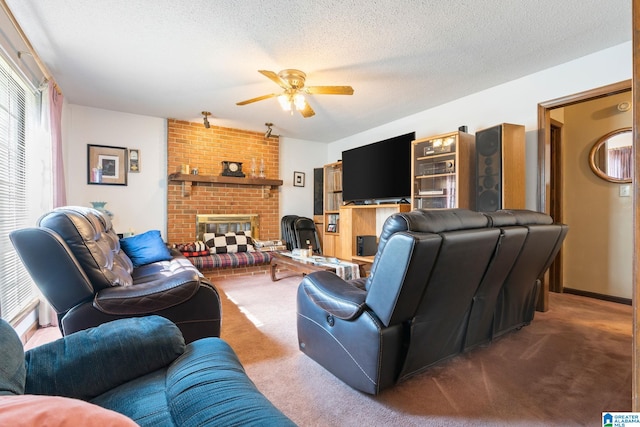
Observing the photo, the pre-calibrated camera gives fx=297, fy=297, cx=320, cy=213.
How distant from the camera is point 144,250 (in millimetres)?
3195

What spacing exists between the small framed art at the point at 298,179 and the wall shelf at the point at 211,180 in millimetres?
525

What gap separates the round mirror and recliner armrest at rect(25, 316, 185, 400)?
4371 mm

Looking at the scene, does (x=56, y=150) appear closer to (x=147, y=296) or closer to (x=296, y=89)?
(x=147, y=296)

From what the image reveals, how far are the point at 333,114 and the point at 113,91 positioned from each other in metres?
2.70

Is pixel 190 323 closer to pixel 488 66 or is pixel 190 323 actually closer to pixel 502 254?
pixel 502 254

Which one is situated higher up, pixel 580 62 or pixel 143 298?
pixel 580 62

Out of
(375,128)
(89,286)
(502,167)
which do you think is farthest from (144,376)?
(375,128)

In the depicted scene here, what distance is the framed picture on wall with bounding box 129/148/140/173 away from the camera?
4305 millimetres

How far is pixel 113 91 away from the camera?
11.3 ft

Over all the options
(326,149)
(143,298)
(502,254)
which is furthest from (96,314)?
(326,149)

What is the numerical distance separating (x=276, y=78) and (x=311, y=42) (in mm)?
407

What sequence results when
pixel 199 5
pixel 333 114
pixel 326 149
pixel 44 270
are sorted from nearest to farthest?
pixel 44 270 → pixel 199 5 → pixel 333 114 → pixel 326 149

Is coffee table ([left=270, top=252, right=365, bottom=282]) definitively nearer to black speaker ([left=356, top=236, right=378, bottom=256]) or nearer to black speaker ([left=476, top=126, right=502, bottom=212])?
black speaker ([left=356, top=236, right=378, bottom=256])

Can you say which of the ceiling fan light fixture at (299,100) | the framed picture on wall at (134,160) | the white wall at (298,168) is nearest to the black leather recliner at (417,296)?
the ceiling fan light fixture at (299,100)
